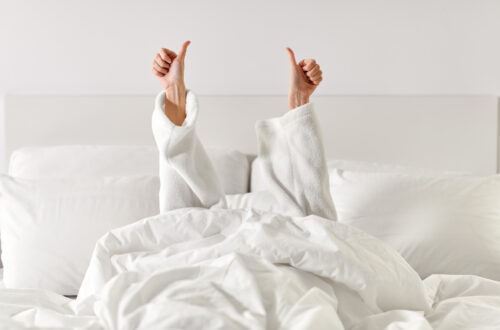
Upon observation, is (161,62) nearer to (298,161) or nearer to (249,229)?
(298,161)

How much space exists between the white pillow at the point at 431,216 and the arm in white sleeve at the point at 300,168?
287mm

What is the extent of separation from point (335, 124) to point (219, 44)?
616 millimetres

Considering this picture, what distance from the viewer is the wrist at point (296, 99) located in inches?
81.7

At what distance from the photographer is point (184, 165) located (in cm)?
187

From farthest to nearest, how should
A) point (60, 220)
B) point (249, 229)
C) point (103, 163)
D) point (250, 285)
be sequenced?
1. point (103, 163)
2. point (60, 220)
3. point (249, 229)
4. point (250, 285)

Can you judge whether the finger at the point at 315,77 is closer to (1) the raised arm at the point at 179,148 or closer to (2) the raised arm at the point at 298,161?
(2) the raised arm at the point at 298,161

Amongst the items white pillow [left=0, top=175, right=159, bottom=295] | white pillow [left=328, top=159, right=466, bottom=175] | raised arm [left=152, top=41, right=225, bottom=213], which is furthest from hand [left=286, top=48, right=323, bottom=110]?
Answer: white pillow [left=0, top=175, right=159, bottom=295]

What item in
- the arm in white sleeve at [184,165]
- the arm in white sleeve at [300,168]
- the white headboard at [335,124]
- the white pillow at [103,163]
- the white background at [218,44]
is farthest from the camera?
the white background at [218,44]

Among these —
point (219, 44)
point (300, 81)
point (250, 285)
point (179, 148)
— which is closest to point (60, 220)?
point (179, 148)

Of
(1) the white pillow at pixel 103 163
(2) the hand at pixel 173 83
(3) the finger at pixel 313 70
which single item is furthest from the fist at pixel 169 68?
(1) the white pillow at pixel 103 163

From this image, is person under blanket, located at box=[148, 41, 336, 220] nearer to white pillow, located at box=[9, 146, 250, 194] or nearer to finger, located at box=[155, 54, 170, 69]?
finger, located at box=[155, 54, 170, 69]

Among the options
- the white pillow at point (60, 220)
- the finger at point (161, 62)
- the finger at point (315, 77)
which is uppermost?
the finger at point (161, 62)

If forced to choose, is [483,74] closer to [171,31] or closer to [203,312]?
[171,31]

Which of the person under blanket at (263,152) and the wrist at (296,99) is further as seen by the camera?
the wrist at (296,99)
